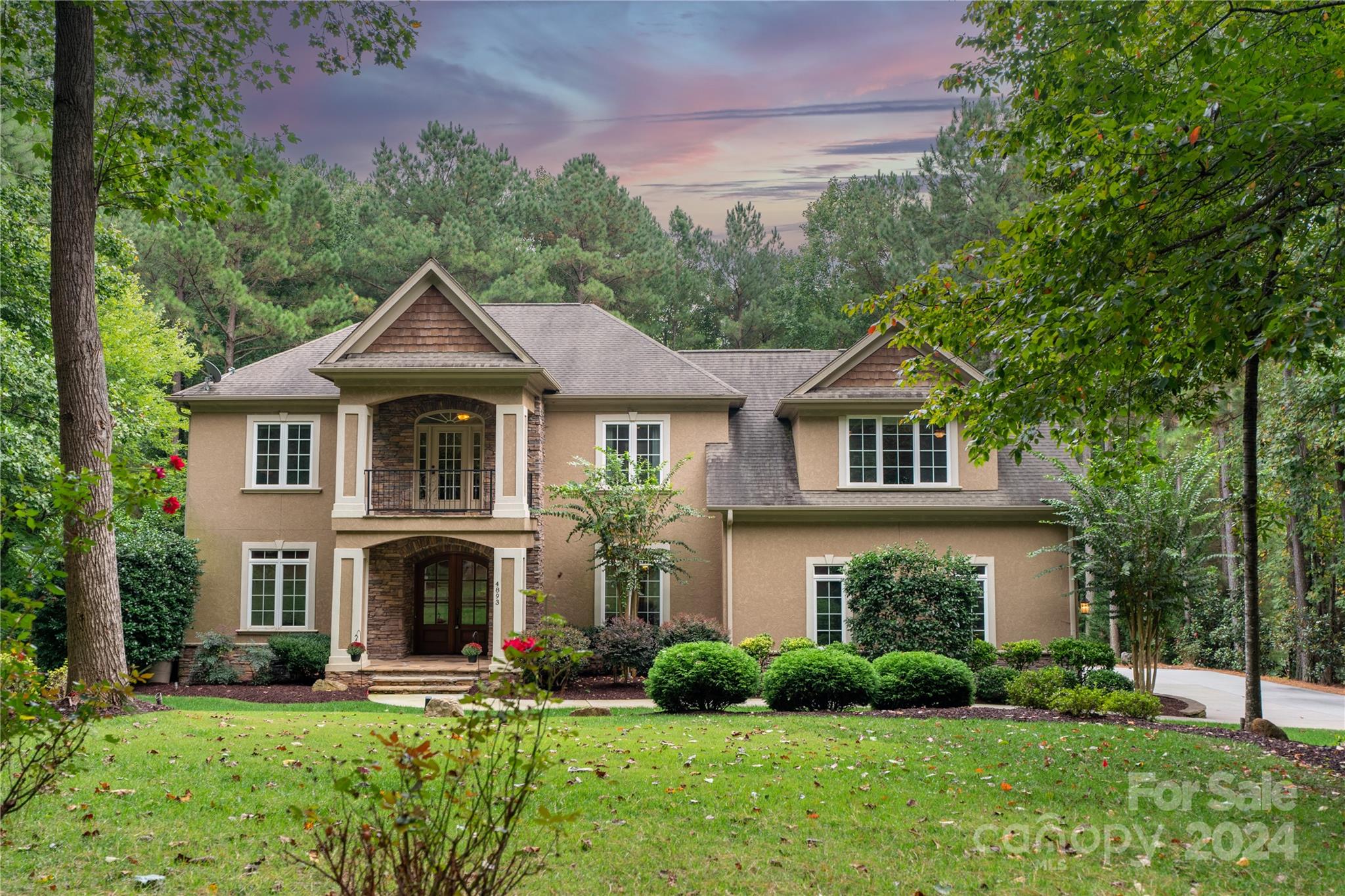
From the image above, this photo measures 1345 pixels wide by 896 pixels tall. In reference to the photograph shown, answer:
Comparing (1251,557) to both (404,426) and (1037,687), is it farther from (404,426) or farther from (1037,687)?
(404,426)

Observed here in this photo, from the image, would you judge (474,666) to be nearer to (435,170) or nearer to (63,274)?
(63,274)

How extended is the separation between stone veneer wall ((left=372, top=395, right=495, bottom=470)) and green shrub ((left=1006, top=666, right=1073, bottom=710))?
10357mm

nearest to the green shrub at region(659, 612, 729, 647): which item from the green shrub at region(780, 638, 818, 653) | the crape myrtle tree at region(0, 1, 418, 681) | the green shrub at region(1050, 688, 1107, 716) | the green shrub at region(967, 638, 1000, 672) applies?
the green shrub at region(780, 638, 818, 653)

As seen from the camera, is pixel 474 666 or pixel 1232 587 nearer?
pixel 474 666

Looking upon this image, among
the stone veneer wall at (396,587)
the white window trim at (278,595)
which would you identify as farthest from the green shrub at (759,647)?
the white window trim at (278,595)

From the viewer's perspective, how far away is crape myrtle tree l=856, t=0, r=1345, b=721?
667cm

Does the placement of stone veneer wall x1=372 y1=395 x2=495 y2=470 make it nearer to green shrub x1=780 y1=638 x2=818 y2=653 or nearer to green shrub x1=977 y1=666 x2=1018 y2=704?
green shrub x1=780 y1=638 x2=818 y2=653

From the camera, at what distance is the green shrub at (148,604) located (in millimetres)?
16656

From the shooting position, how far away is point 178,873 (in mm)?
5094

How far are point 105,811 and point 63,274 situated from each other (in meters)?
6.35

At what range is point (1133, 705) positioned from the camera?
12188 mm

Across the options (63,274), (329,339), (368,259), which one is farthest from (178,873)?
(368,259)

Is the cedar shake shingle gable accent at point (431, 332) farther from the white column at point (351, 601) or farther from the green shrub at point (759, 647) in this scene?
the green shrub at point (759, 647)

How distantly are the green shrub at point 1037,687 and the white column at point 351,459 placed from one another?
11.5 m
